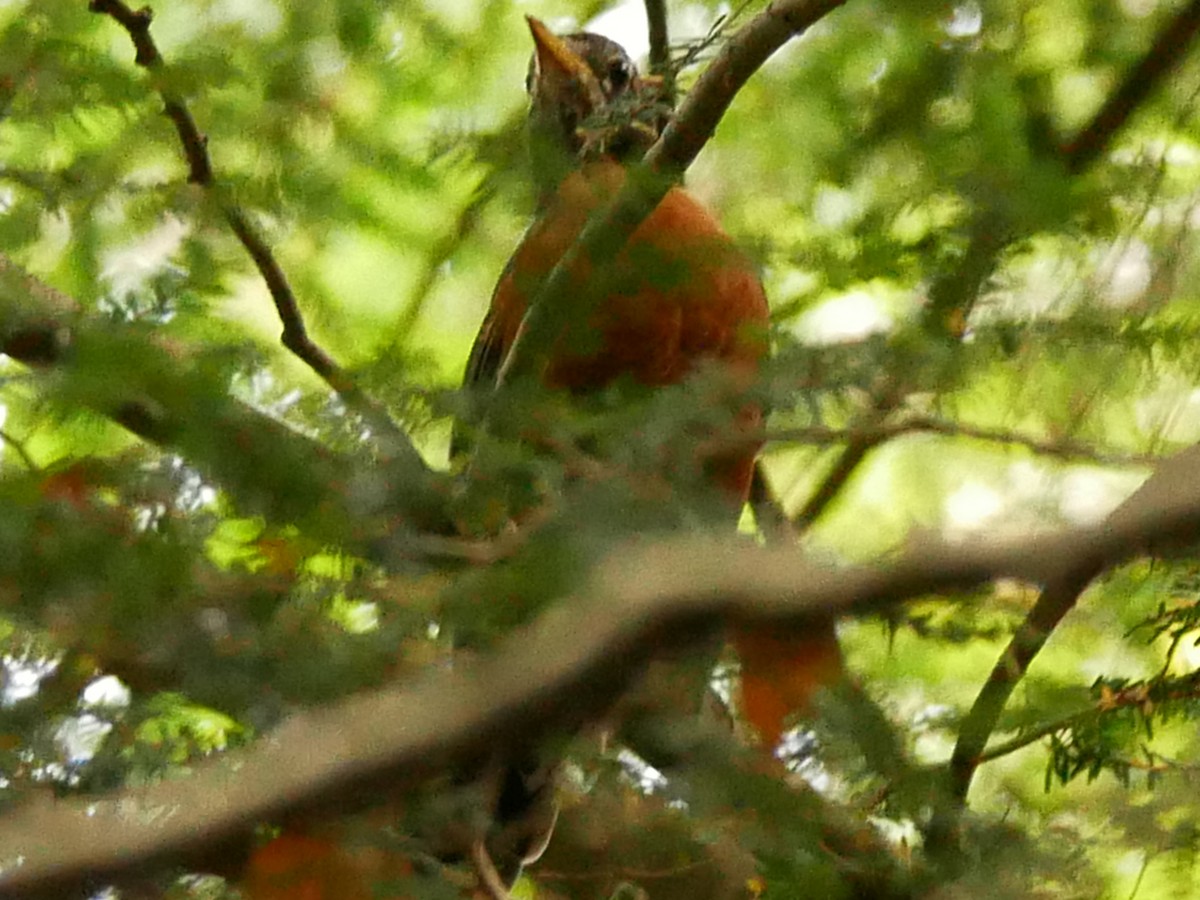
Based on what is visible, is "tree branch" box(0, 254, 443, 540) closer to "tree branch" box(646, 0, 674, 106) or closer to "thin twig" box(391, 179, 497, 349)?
"thin twig" box(391, 179, 497, 349)

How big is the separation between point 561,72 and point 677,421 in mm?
1249

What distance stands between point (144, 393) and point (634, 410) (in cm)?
36

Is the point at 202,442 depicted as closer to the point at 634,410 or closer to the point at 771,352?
the point at 634,410

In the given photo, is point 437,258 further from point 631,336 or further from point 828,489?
point 631,336

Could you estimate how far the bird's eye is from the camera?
216 cm

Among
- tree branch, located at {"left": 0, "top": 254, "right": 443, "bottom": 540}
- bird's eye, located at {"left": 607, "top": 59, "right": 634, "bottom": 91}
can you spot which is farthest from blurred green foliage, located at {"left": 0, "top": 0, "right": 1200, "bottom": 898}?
bird's eye, located at {"left": 607, "top": 59, "right": 634, "bottom": 91}

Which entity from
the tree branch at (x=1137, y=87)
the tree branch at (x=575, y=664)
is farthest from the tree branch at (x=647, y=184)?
the tree branch at (x=575, y=664)

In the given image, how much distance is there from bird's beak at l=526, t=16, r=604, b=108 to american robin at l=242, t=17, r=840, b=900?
43 centimetres

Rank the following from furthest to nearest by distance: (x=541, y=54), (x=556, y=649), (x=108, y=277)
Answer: (x=541, y=54)
(x=108, y=277)
(x=556, y=649)

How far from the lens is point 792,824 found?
97 centimetres

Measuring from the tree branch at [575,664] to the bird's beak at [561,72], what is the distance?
1.61m

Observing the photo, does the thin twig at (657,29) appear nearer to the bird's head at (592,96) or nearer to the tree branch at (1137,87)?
the bird's head at (592,96)

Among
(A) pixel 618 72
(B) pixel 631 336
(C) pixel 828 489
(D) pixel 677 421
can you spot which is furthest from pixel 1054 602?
(A) pixel 618 72

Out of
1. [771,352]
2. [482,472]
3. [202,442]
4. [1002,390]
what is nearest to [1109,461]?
[1002,390]
